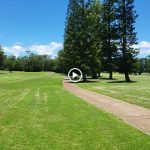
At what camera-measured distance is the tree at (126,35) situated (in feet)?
164

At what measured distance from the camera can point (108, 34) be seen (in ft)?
A: 175

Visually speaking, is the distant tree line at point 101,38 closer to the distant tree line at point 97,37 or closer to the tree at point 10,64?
the distant tree line at point 97,37

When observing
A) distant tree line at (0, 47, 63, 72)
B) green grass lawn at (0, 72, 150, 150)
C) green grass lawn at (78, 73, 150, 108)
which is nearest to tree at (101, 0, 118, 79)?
green grass lawn at (78, 73, 150, 108)

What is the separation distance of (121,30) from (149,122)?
40.9 meters

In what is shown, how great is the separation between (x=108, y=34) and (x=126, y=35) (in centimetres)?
403

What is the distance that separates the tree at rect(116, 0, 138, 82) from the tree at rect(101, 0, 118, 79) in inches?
46.4

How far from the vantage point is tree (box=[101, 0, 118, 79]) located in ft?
171

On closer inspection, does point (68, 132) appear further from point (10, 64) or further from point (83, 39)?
point (10, 64)

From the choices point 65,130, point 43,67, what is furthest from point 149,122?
point 43,67

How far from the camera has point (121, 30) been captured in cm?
5081

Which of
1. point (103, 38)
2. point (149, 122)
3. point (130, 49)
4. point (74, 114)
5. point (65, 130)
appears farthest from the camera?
point (103, 38)

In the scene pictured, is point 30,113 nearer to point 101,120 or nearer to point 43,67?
point 101,120

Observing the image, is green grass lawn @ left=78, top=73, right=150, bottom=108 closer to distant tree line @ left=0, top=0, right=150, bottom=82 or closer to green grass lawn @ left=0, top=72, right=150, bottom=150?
green grass lawn @ left=0, top=72, right=150, bottom=150
